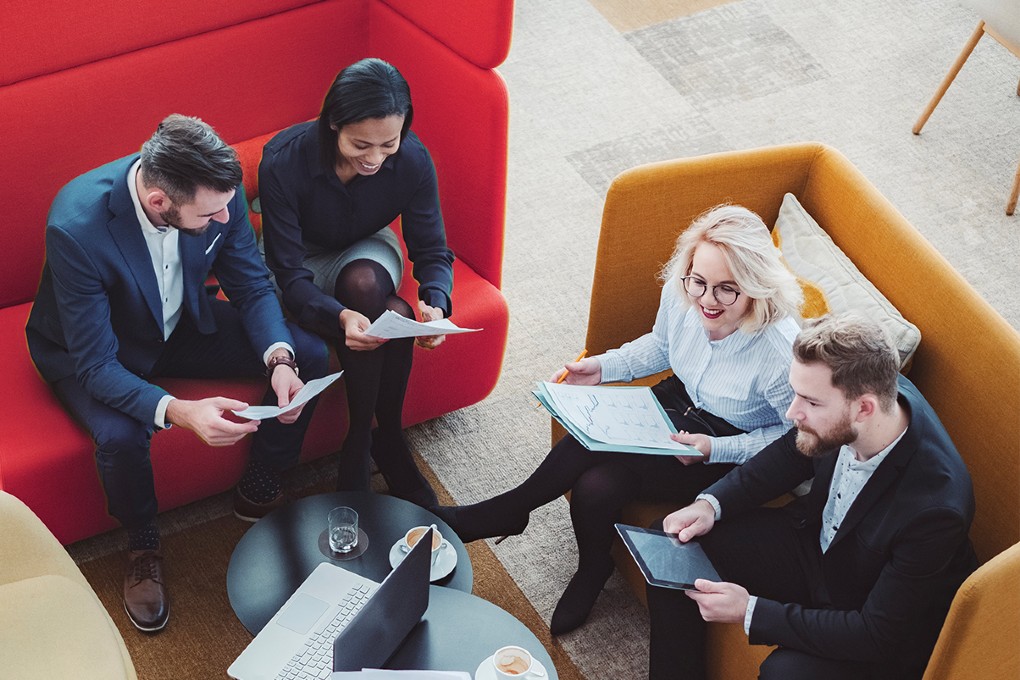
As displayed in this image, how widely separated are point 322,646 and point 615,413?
87cm

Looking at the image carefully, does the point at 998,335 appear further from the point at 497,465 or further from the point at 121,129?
the point at 121,129

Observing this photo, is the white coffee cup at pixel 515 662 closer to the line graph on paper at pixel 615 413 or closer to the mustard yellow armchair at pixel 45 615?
the line graph on paper at pixel 615 413

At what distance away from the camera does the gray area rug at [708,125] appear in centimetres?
365

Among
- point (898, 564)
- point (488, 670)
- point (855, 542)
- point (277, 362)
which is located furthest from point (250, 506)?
point (898, 564)

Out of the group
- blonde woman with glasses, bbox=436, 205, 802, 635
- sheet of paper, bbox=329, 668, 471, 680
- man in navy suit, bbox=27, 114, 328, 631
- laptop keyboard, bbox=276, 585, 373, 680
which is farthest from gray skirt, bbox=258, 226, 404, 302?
sheet of paper, bbox=329, 668, 471, 680

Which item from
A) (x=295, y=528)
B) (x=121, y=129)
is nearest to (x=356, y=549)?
(x=295, y=528)

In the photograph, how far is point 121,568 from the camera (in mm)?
2947

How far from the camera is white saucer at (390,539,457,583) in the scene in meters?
2.48

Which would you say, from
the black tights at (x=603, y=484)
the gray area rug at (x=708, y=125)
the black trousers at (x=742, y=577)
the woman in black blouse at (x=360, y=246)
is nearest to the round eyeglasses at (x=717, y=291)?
the black tights at (x=603, y=484)

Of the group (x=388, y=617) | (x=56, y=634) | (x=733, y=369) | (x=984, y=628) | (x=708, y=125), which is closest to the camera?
(x=984, y=628)

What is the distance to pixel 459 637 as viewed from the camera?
234 cm

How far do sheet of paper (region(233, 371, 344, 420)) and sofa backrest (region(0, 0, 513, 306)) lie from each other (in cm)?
82

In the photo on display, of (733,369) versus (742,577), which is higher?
(733,369)

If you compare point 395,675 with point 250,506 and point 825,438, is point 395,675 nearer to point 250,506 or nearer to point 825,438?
point 825,438
